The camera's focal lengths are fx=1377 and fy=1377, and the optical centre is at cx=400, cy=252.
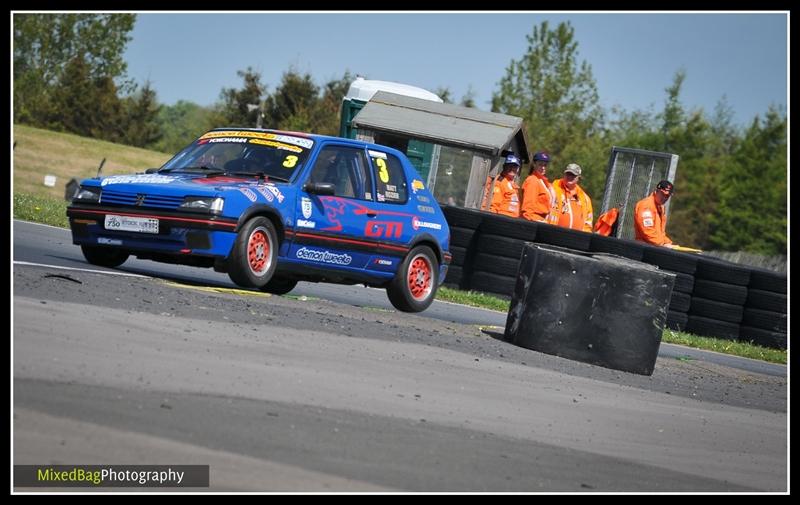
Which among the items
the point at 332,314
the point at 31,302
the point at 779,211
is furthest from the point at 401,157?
the point at 779,211

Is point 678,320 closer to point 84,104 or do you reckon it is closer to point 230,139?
point 230,139

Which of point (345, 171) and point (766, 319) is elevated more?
point (345, 171)

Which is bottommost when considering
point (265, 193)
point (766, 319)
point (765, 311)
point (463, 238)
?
point (766, 319)

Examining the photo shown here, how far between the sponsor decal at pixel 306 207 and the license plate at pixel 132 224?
1503 mm

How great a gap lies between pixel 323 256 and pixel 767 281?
798 centimetres

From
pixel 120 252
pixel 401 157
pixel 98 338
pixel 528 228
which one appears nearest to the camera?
pixel 98 338

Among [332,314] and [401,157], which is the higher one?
[401,157]

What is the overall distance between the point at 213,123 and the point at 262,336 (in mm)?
60901

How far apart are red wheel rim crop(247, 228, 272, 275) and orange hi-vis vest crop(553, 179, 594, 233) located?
862cm

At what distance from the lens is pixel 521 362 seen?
1116cm

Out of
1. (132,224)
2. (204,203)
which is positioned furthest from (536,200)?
(132,224)

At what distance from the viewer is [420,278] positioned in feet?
47.3

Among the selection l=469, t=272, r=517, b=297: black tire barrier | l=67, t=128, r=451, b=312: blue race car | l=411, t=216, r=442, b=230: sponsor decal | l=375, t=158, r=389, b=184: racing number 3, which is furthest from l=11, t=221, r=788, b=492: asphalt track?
l=469, t=272, r=517, b=297: black tire barrier
